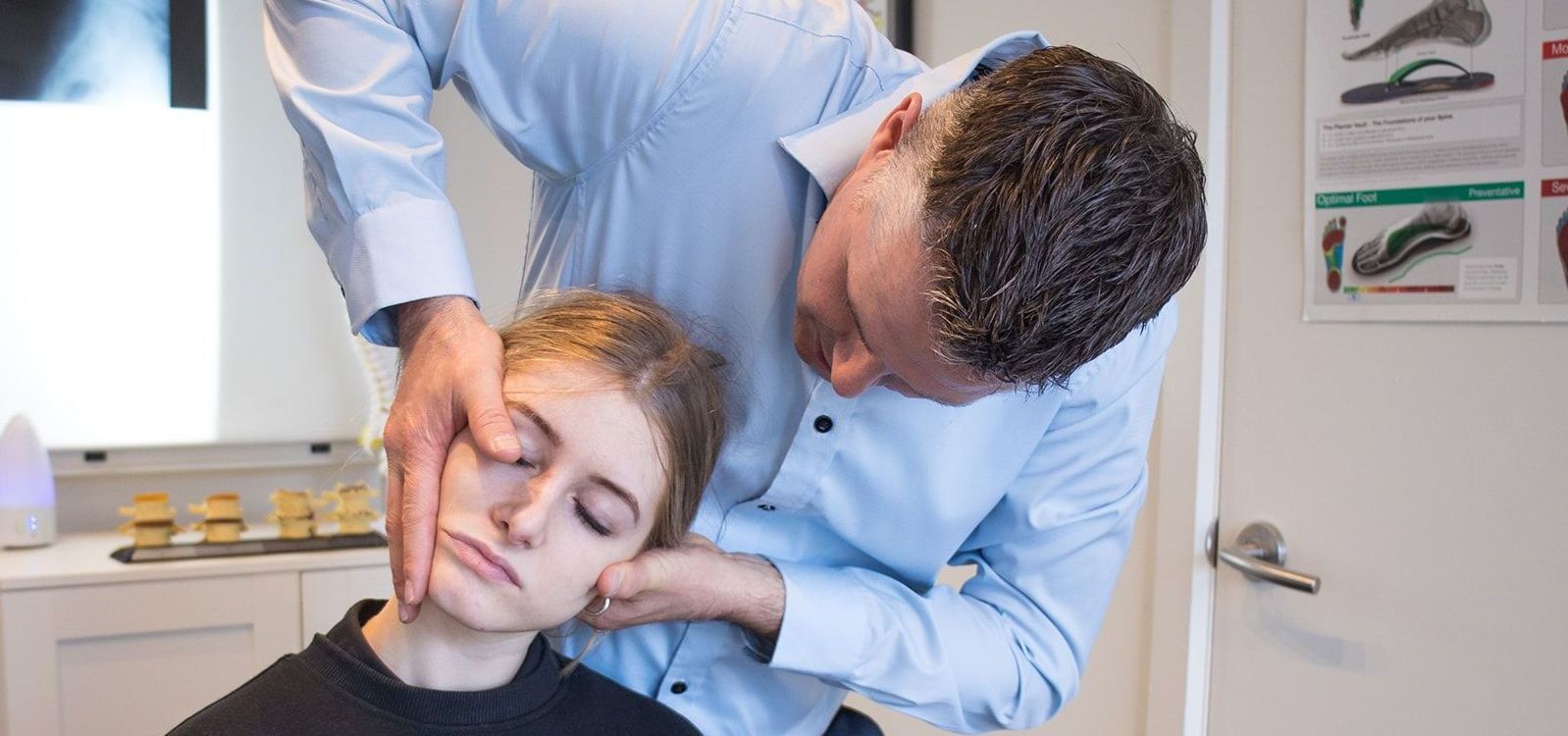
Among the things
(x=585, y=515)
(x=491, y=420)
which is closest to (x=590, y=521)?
(x=585, y=515)

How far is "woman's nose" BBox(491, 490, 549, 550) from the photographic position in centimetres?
108

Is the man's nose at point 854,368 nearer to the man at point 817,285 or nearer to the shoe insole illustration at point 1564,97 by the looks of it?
the man at point 817,285

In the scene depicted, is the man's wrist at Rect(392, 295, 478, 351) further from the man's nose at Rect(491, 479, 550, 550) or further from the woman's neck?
the woman's neck

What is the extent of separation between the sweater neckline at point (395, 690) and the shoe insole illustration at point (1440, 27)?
55.4 inches

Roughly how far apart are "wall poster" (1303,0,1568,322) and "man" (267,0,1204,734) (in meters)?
0.67

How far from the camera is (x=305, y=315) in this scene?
110 inches

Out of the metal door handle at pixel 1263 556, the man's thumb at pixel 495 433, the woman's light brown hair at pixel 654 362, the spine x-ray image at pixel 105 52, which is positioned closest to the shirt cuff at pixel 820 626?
the woman's light brown hair at pixel 654 362

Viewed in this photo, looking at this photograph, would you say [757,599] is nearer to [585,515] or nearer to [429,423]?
[585,515]

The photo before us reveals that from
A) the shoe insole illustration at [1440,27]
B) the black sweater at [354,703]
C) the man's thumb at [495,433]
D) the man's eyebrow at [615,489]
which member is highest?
the shoe insole illustration at [1440,27]

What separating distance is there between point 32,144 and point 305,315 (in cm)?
61

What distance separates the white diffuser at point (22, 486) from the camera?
2436 millimetres

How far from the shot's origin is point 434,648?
125cm

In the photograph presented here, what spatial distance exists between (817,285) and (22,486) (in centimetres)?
205

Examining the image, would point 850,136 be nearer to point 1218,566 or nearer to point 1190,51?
point 1190,51
